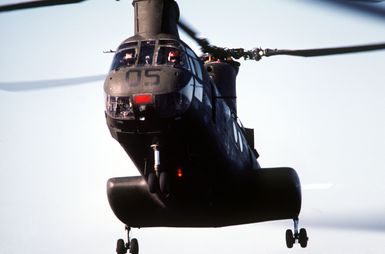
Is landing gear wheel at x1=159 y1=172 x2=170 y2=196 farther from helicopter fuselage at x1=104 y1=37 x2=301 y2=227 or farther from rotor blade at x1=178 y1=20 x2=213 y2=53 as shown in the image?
rotor blade at x1=178 y1=20 x2=213 y2=53

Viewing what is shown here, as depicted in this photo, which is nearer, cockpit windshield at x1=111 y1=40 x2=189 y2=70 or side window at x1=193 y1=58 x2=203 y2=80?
cockpit windshield at x1=111 y1=40 x2=189 y2=70

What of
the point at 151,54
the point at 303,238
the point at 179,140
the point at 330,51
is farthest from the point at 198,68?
the point at 303,238

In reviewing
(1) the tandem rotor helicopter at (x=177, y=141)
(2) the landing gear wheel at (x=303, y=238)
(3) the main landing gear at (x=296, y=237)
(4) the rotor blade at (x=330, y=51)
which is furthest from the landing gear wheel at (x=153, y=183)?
(2) the landing gear wheel at (x=303, y=238)

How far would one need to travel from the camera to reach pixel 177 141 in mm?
11586

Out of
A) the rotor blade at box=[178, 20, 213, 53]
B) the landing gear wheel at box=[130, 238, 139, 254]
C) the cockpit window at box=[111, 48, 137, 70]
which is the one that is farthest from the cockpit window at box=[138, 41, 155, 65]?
the landing gear wheel at box=[130, 238, 139, 254]

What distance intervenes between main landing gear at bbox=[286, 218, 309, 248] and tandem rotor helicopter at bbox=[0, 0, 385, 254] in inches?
37.3

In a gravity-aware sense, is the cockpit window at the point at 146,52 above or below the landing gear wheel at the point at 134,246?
above

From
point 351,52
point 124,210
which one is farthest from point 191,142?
point 124,210

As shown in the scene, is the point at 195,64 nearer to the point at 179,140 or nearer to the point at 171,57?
the point at 171,57

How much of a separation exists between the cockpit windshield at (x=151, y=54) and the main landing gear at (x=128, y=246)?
685cm

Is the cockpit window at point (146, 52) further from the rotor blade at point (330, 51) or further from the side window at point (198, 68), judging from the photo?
the rotor blade at point (330, 51)

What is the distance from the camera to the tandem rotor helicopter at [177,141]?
10961mm

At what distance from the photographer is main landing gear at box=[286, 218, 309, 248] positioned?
58.0 ft

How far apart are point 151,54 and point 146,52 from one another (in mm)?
147
